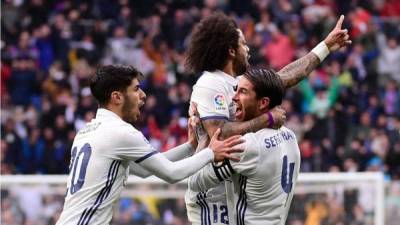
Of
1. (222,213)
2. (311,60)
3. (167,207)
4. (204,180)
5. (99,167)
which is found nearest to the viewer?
(99,167)

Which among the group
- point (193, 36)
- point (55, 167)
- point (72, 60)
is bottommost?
point (55, 167)

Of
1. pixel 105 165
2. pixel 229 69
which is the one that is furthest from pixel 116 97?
pixel 229 69

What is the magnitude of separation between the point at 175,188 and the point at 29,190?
1.77 meters

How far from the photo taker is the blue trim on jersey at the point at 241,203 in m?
8.20

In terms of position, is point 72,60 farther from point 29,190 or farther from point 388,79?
point 29,190

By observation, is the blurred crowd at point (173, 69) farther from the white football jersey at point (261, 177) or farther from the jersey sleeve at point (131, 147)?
the jersey sleeve at point (131, 147)

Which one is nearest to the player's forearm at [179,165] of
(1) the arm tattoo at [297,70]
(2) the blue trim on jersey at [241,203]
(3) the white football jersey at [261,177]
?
(3) the white football jersey at [261,177]

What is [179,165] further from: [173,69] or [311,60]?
[173,69]

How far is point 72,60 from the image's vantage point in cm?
2091

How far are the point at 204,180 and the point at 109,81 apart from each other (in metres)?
0.96

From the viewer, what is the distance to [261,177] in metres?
8.06

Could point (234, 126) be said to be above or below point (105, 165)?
above

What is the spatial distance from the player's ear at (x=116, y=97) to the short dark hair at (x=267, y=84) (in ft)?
2.76

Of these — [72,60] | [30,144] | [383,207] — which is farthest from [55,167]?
[383,207]
